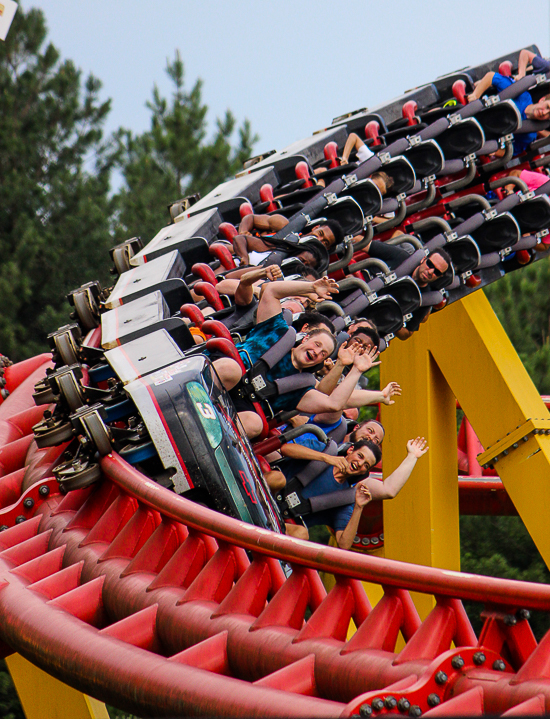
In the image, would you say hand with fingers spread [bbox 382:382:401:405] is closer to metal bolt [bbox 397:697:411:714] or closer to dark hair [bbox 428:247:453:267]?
dark hair [bbox 428:247:453:267]

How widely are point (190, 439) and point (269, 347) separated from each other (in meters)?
0.78

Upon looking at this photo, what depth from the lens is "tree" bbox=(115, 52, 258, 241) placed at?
13523 millimetres

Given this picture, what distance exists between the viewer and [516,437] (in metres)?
5.27

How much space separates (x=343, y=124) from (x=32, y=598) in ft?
14.5

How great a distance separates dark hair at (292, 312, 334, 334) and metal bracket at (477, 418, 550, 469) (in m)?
2.15

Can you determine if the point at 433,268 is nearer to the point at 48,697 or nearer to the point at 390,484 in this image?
the point at 390,484

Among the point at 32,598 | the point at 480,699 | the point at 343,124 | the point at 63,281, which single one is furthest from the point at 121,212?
the point at 480,699

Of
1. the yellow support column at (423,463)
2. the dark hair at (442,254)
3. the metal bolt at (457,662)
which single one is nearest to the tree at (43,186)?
the yellow support column at (423,463)

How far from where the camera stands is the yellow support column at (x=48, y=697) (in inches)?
141

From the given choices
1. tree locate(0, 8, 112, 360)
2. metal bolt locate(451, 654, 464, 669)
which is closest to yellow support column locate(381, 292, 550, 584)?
metal bolt locate(451, 654, 464, 669)

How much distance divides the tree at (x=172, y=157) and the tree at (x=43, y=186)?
0.43m

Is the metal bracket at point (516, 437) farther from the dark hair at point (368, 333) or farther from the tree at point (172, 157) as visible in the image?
the tree at point (172, 157)

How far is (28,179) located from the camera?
12.6m

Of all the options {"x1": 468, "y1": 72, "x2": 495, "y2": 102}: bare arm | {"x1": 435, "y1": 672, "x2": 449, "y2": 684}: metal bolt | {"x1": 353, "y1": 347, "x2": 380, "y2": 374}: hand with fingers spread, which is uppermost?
{"x1": 468, "y1": 72, "x2": 495, "y2": 102}: bare arm
